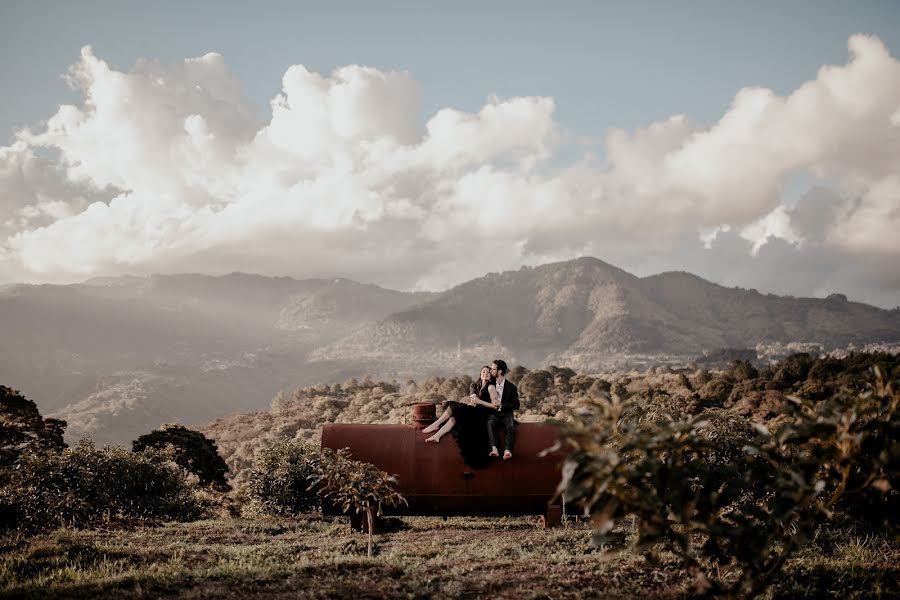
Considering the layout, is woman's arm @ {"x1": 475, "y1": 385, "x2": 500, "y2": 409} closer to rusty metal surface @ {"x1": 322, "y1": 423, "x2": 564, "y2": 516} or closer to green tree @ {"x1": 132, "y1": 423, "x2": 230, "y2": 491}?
rusty metal surface @ {"x1": 322, "y1": 423, "x2": 564, "y2": 516}

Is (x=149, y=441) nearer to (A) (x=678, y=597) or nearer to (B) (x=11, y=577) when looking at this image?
(B) (x=11, y=577)

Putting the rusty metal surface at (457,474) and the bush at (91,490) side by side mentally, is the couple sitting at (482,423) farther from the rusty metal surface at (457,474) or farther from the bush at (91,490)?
the bush at (91,490)

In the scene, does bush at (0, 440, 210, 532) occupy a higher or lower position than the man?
lower

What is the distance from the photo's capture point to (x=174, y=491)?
18.0 metres

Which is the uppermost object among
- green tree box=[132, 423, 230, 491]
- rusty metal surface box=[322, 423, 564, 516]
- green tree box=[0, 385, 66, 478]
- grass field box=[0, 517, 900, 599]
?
green tree box=[0, 385, 66, 478]

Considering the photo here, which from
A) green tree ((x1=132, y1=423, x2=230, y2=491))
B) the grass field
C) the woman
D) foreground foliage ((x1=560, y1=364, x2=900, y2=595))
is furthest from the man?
green tree ((x1=132, y1=423, x2=230, y2=491))

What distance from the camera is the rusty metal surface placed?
11867mm

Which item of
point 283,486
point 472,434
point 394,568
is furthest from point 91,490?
point 394,568

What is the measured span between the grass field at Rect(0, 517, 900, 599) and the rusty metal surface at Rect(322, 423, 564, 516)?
589 millimetres

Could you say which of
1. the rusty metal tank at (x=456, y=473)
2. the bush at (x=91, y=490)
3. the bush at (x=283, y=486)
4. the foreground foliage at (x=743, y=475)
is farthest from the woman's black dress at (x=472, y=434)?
the bush at (x=91, y=490)

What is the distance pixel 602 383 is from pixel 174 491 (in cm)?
5428

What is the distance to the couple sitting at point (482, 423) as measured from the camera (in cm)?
1174

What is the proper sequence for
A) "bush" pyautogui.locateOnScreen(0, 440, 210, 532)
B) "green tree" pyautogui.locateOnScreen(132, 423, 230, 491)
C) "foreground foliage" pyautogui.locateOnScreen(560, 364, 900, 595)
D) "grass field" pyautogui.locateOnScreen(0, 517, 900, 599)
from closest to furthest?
"foreground foliage" pyautogui.locateOnScreen(560, 364, 900, 595)
"grass field" pyautogui.locateOnScreen(0, 517, 900, 599)
"bush" pyautogui.locateOnScreen(0, 440, 210, 532)
"green tree" pyautogui.locateOnScreen(132, 423, 230, 491)

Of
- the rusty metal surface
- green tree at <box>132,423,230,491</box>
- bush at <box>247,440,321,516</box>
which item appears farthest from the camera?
green tree at <box>132,423,230,491</box>
